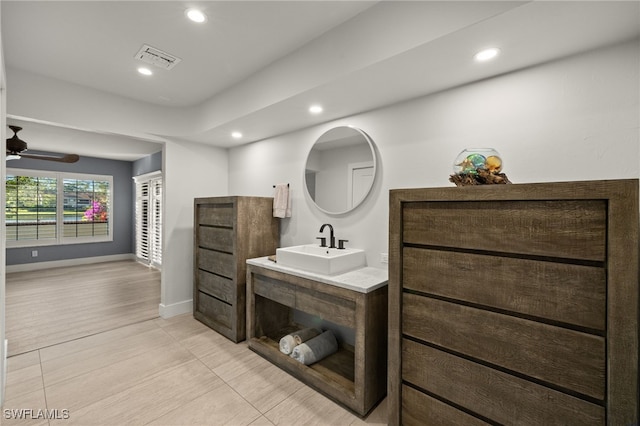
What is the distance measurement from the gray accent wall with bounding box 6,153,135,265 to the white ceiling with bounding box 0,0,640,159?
4504 millimetres

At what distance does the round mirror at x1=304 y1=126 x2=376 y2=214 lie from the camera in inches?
96.9

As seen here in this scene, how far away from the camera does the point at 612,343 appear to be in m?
1.08

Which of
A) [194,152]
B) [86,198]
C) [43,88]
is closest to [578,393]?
[194,152]

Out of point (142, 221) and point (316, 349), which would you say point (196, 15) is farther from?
point (142, 221)

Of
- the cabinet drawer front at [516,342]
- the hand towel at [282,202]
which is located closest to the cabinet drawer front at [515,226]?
the cabinet drawer front at [516,342]

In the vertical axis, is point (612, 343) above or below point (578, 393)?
above

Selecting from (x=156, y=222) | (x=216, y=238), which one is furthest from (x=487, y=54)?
(x=156, y=222)

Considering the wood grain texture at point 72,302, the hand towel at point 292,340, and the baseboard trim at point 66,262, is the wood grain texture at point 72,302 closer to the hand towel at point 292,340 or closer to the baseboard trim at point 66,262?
the baseboard trim at point 66,262

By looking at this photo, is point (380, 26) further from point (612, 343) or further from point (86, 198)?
point (86, 198)

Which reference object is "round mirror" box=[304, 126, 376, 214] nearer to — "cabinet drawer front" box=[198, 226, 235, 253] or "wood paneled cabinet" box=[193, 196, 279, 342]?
"wood paneled cabinet" box=[193, 196, 279, 342]

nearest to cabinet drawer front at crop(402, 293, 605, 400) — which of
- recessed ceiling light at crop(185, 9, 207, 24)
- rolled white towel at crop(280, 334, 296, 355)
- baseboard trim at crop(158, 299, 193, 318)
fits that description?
rolled white towel at crop(280, 334, 296, 355)

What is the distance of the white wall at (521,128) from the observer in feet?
4.88

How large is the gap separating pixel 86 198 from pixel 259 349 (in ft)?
20.7

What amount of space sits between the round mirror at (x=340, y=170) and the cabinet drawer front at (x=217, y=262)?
3.59 feet
